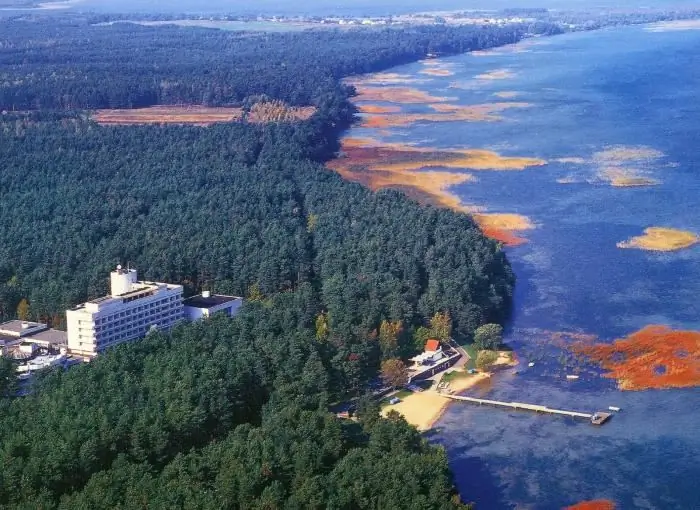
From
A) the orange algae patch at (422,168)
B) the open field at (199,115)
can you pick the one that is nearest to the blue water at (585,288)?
the orange algae patch at (422,168)

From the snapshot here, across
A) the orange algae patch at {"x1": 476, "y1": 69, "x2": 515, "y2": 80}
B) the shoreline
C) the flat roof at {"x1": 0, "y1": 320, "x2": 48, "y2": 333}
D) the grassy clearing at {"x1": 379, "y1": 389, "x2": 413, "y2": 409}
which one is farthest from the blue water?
the flat roof at {"x1": 0, "y1": 320, "x2": 48, "y2": 333}

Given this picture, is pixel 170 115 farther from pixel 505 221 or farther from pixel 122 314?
pixel 122 314

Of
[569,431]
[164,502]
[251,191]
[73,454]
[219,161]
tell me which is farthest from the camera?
[219,161]

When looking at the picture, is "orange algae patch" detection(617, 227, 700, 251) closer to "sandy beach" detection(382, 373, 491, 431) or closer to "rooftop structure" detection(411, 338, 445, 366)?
"rooftop structure" detection(411, 338, 445, 366)

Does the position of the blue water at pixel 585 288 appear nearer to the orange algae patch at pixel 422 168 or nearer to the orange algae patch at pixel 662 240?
the orange algae patch at pixel 662 240

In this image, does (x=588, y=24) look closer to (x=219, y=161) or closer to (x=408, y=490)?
(x=219, y=161)

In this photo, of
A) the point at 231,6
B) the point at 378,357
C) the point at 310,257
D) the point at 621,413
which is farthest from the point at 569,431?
the point at 231,6
